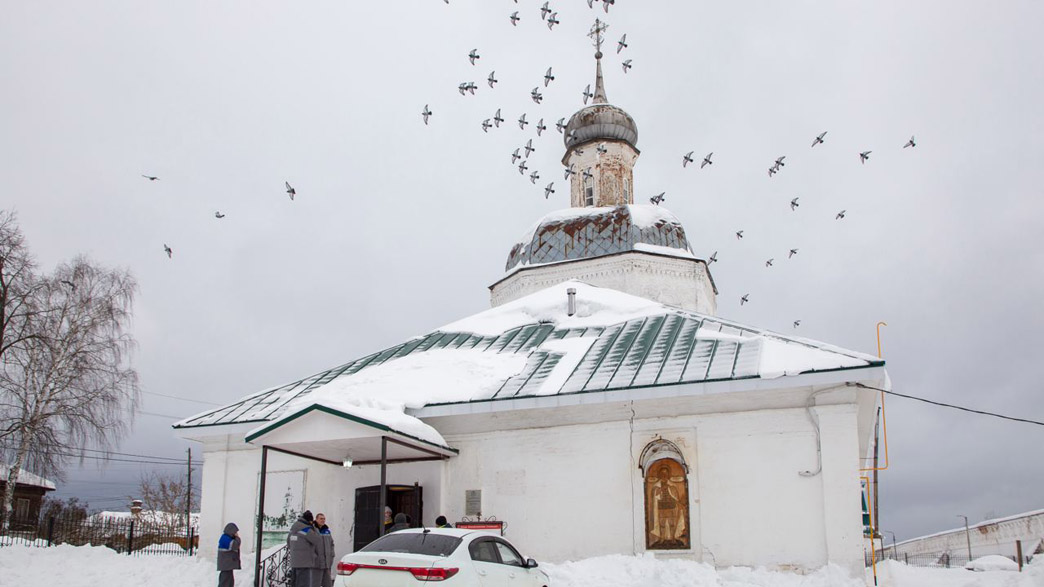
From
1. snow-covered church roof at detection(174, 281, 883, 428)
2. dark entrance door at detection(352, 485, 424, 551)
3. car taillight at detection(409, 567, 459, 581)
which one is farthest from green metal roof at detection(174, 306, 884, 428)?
car taillight at detection(409, 567, 459, 581)

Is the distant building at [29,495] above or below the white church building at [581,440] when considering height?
below

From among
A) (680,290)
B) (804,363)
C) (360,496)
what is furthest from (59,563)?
(680,290)

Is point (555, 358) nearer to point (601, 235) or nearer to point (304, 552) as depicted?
point (304, 552)

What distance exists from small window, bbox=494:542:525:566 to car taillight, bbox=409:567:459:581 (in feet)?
3.96

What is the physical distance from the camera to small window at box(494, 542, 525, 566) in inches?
363

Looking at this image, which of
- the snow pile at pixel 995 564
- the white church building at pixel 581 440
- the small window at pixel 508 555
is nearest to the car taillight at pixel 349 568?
the small window at pixel 508 555

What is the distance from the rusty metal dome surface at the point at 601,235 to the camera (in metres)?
25.2

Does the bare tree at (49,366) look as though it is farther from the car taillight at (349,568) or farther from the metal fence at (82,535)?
the car taillight at (349,568)

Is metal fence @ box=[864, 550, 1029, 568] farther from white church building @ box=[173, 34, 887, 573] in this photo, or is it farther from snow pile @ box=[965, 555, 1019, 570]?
white church building @ box=[173, 34, 887, 573]

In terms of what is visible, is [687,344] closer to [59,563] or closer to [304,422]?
[304,422]

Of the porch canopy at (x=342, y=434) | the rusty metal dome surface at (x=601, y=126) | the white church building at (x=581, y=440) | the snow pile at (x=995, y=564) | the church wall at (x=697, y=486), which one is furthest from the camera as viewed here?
the rusty metal dome surface at (x=601, y=126)

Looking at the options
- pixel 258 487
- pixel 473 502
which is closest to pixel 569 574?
pixel 473 502

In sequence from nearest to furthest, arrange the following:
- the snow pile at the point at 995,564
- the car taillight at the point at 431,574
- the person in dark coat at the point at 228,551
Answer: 1. the car taillight at the point at 431,574
2. the person in dark coat at the point at 228,551
3. the snow pile at the point at 995,564

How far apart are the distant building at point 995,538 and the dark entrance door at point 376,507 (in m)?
17.7
